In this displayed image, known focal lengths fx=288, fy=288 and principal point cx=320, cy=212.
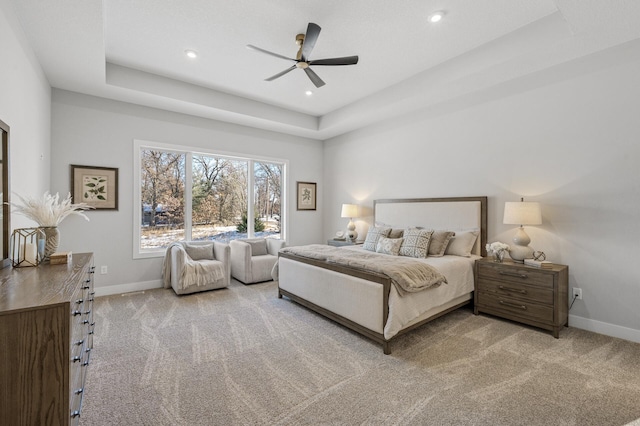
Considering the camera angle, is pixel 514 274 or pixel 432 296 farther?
pixel 514 274

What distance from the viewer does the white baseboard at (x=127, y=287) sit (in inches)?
163

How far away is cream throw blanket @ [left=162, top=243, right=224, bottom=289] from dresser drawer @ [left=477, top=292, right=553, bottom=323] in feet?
11.9

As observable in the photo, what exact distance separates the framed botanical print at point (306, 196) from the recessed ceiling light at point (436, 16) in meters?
3.98

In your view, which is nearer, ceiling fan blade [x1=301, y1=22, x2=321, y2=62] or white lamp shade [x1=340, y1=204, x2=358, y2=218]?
ceiling fan blade [x1=301, y1=22, x2=321, y2=62]

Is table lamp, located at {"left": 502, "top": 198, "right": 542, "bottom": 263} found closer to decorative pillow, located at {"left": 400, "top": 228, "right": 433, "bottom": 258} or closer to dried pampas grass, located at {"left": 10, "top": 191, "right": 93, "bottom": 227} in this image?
decorative pillow, located at {"left": 400, "top": 228, "right": 433, "bottom": 258}

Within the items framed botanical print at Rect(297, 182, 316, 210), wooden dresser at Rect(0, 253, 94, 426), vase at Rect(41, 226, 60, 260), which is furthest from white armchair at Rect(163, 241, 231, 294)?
wooden dresser at Rect(0, 253, 94, 426)

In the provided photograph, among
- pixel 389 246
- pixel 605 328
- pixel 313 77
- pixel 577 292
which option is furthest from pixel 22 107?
pixel 605 328

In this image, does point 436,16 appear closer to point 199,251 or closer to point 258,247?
point 258,247

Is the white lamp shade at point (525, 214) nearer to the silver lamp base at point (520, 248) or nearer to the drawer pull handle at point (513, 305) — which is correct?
the silver lamp base at point (520, 248)

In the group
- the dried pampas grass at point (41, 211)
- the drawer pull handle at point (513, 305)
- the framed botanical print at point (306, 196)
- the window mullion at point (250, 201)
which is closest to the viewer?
the dried pampas grass at point (41, 211)

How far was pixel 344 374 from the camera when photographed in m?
2.22

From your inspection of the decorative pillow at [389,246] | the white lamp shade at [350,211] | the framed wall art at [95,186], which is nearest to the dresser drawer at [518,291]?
the decorative pillow at [389,246]

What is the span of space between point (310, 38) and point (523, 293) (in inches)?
134

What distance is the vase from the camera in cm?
220
